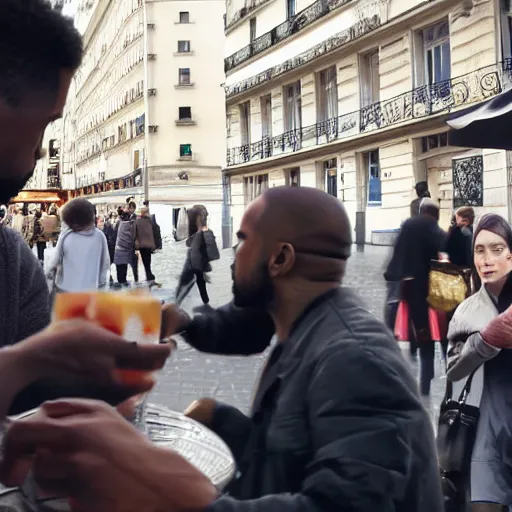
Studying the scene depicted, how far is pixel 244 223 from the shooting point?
595mm

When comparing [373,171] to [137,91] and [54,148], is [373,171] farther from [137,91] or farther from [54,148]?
[54,148]

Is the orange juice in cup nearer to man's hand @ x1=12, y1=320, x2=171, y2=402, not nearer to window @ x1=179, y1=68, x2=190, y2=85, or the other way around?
man's hand @ x1=12, y1=320, x2=171, y2=402

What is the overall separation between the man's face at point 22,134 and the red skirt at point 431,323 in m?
3.15

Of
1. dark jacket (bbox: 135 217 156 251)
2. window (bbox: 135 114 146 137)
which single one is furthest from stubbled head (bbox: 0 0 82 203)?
dark jacket (bbox: 135 217 156 251)

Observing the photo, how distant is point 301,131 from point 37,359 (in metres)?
13.0

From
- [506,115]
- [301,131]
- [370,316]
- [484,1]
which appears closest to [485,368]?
[506,115]

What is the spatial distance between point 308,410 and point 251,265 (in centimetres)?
12

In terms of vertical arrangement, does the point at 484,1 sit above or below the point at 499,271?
above

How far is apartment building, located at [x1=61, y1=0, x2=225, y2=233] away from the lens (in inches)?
29.8

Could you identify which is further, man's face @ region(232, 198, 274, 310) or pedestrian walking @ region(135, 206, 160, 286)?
pedestrian walking @ region(135, 206, 160, 286)

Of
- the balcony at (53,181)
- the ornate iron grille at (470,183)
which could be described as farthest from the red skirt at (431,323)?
the ornate iron grille at (470,183)

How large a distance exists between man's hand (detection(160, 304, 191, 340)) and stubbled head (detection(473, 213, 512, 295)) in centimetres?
161

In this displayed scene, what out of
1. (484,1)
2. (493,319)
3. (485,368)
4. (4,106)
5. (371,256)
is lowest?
(485,368)

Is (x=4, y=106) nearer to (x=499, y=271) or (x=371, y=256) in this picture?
(x=371, y=256)
